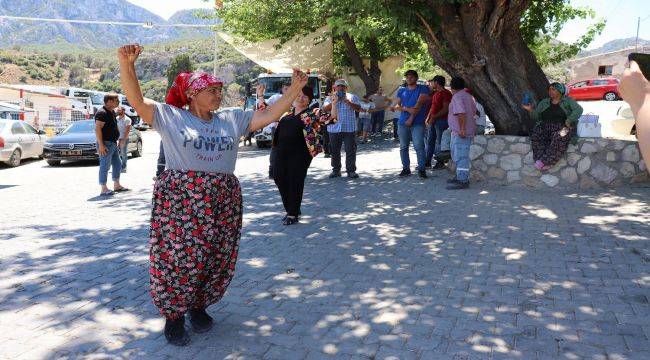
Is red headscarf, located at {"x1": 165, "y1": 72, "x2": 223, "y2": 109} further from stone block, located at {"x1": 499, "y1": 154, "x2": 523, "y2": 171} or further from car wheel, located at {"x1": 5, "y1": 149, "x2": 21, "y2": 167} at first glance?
car wheel, located at {"x1": 5, "y1": 149, "x2": 21, "y2": 167}

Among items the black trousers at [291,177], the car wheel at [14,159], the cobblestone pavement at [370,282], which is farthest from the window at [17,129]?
the black trousers at [291,177]

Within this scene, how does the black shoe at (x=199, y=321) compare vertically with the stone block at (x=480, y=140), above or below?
below

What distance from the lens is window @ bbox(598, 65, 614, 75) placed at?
57.1m

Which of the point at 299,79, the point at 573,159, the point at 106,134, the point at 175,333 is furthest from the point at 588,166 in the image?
the point at 106,134

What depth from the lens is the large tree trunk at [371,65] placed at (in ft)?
73.3

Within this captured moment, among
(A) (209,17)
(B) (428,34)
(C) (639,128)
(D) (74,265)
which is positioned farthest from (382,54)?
(C) (639,128)

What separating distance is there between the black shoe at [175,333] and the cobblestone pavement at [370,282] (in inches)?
3.6

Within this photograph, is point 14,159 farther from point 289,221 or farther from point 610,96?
point 610,96

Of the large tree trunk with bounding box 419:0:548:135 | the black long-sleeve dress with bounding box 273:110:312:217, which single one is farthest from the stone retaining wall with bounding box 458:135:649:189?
the black long-sleeve dress with bounding box 273:110:312:217

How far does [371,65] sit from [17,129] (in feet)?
45.1

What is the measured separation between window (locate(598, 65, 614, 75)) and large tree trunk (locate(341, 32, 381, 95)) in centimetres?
4247

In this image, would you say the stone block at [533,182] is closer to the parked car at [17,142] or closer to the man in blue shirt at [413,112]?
the man in blue shirt at [413,112]

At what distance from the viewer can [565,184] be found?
9180 mm

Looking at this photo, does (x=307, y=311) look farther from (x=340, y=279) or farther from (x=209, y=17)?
(x=209, y=17)
